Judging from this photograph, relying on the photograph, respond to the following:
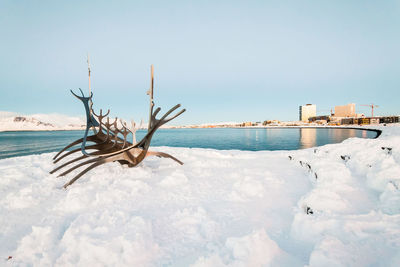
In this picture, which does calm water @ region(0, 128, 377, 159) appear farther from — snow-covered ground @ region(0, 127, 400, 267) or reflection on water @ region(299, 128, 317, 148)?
snow-covered ground @ region(0, 127, 400, 267)

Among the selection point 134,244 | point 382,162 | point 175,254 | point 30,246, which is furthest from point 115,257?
point 382,162

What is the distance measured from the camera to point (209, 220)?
2471mm

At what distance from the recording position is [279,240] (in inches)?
81.3

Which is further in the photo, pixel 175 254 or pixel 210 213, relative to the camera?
pixel 210 213

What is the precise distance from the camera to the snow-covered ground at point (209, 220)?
69.7 inches

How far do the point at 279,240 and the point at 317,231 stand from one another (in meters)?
0.44

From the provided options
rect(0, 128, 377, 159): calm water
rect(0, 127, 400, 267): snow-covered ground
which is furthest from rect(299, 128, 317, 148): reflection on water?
rect(0, 127, 400, 267): snow-covered ground

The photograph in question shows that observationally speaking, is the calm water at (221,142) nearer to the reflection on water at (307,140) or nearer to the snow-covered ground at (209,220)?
the reflection on water at (307,140)

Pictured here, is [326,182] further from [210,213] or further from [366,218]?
[210,213]

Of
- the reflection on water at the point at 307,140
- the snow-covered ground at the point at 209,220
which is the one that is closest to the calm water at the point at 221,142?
the reflection on water at the point at 307,140

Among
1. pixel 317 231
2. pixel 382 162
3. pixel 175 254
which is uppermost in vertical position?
pixel 382 162

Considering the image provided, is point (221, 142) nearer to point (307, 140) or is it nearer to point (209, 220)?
point (307, 140)

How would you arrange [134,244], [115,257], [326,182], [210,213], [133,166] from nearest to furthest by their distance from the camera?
1. [115,257]
2. [134,244]
3. [210,213]
4. [326,182]
5. [133,166]

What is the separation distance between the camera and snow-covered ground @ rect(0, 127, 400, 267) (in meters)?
1.77
